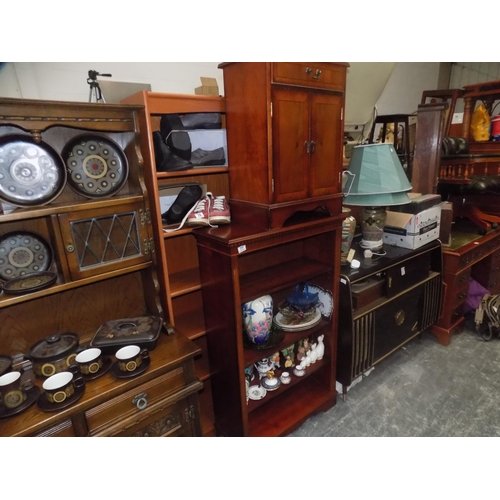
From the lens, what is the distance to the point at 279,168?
52.6 inches

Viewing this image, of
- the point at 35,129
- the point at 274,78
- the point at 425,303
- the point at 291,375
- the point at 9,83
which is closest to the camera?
the point at 35,129

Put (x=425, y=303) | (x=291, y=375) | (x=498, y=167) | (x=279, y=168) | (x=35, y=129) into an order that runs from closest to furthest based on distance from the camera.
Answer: (x=35, y=129) → (x=279, y=168) → (x=291, y=375) → (x=425, y=303) → (x=498, y=167)

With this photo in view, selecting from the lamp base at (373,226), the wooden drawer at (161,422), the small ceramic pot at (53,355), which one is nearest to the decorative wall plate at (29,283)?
the small ceramic pot at (53,355)

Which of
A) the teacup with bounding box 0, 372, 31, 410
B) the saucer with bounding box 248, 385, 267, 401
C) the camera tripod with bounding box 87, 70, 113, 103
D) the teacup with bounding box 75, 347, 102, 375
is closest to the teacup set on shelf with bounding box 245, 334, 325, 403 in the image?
the saucer with bounding box 248, 385, 267, 401

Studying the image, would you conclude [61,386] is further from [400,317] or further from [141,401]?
[400,317]

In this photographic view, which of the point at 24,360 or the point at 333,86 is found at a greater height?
the point at 333,86

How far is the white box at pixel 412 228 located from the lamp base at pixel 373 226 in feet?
0.44

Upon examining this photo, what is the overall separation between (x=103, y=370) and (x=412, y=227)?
76.8 inches

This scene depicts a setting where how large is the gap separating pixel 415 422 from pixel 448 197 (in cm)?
222

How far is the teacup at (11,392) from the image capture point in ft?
3.39

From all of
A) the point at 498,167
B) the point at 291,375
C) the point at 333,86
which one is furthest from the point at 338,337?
the point at 498,167

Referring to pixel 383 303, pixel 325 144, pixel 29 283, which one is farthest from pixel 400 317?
pixel 29 283

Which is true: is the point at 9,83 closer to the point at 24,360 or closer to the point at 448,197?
the point at 24,360

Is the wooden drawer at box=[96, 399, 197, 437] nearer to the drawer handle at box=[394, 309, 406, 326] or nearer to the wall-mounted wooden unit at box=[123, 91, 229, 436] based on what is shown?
the wall-mounted wooden unit at box=[123, 91, 229, 436]
